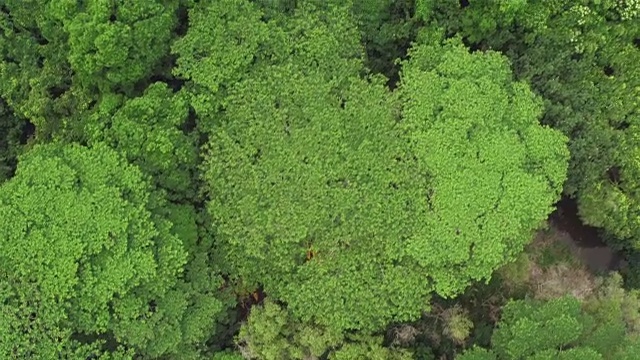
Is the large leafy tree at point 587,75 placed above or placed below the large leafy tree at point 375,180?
above

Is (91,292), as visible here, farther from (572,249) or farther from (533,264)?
(572,249)

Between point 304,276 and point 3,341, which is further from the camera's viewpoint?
point 304,276

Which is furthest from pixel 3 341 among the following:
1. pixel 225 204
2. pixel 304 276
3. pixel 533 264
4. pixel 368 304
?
pixel 533 264

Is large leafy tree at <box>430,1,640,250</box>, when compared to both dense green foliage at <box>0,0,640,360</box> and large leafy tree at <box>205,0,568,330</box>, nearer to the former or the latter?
dense green foliage at <box>0,0,640,360</box>

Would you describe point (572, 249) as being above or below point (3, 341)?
above

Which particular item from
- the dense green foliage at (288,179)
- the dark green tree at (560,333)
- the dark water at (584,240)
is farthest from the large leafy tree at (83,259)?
the dark water at (584,240)

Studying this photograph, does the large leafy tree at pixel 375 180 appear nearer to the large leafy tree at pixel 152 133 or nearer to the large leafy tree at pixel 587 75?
the large leafy tree at pixel 152 133

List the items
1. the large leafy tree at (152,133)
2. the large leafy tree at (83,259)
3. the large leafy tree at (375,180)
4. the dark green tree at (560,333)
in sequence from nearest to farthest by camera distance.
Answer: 1. the large leafy tree at (83,259)
2. the dark green tree at (560,333)
3. the large leafy tree at (375,180)
4. the large leafy tree at (152,133)

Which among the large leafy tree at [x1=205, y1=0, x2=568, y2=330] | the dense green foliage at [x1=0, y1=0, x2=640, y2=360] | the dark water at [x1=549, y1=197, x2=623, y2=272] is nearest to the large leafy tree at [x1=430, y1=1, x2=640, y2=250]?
the dense green foliage at [x1=0, y1=0, x2=640, y2=360]
